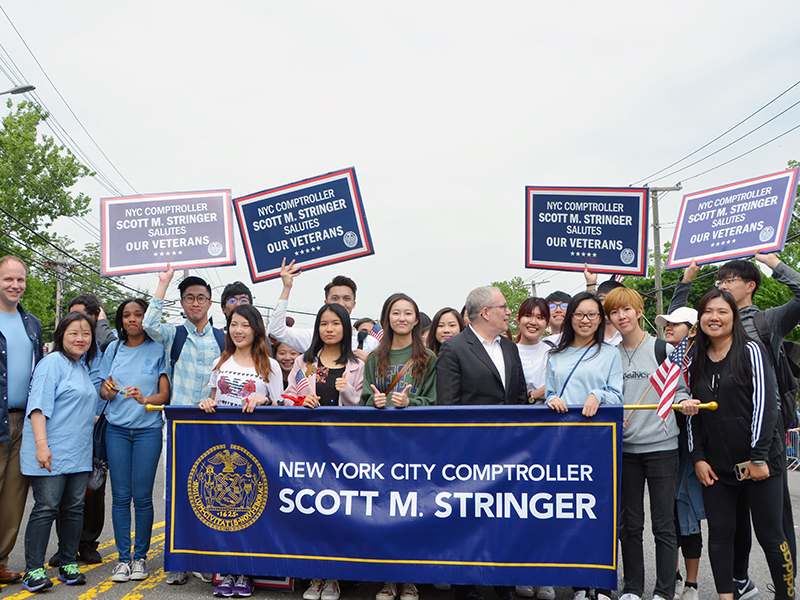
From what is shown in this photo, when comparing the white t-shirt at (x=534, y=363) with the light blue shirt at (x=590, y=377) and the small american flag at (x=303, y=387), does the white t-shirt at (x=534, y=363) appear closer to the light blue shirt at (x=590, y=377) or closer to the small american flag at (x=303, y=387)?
the light blue shirt at (x=590, y=377)

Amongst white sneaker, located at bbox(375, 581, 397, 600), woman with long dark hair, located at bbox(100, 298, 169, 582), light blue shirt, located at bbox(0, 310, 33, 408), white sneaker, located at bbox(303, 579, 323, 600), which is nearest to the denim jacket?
light blue shirt, located at bbox(0, 310, 33, 408)

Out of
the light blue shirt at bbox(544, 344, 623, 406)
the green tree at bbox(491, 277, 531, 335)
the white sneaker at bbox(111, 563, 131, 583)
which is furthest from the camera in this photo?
the green tree at bbox(491, 277, 531, 335)

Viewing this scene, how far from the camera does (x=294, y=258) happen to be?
639cm

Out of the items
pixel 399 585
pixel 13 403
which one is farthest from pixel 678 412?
pixel 13 403

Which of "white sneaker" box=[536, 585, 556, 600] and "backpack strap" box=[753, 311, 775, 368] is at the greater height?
"backpack strap" box=[753, 311, 775, 368]

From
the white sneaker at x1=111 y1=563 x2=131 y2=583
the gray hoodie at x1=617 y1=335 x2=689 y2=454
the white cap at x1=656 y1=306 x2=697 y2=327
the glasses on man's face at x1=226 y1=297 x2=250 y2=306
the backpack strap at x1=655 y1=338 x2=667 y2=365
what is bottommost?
the white sneaker at x1=111 y1=563 x2=131 y2=583

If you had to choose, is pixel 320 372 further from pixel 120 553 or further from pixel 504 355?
pixel 120 553

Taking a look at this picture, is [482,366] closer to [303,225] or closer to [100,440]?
[303,225]

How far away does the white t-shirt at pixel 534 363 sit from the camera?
17.9 feet

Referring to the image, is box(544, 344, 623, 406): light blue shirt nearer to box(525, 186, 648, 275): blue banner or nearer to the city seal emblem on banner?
the city seal emblem on banner

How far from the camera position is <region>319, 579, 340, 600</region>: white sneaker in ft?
15.0

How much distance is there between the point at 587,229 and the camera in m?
6.73

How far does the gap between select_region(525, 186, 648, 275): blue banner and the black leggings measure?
2.66m

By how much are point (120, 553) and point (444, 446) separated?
2.60 meters
